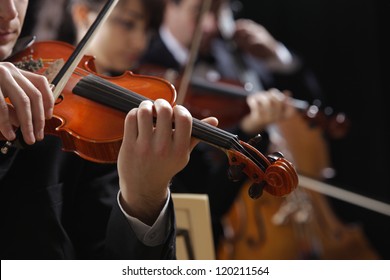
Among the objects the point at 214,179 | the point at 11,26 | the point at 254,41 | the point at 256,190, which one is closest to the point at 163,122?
the point at 256,190

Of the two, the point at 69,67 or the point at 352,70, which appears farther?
the point at 352,70

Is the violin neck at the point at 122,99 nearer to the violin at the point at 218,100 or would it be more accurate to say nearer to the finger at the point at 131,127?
the finger at the point at 131,127

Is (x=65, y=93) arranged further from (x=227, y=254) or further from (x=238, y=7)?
(x=238, y=7)

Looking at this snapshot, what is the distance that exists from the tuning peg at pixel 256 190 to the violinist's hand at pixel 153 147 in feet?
0.26

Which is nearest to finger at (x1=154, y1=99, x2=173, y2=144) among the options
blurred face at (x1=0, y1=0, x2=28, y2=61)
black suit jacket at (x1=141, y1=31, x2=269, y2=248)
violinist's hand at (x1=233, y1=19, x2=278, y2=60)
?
blurred face at (x1=0, y1=0, x2=28, y2=61)

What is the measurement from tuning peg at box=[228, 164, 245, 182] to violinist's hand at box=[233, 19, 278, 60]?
148 centimetres

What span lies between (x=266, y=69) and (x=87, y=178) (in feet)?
4.82

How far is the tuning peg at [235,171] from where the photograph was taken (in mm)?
673

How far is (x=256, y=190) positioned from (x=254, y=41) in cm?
157

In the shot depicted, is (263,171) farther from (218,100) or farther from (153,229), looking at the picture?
(218,100)

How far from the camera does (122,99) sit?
0.74 m

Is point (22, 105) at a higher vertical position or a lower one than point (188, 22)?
Result: higher

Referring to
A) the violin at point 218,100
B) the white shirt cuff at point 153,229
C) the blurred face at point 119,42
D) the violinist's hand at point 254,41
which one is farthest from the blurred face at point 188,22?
the white shirt cuff at point 153,229

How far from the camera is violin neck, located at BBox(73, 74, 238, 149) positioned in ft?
2.24
